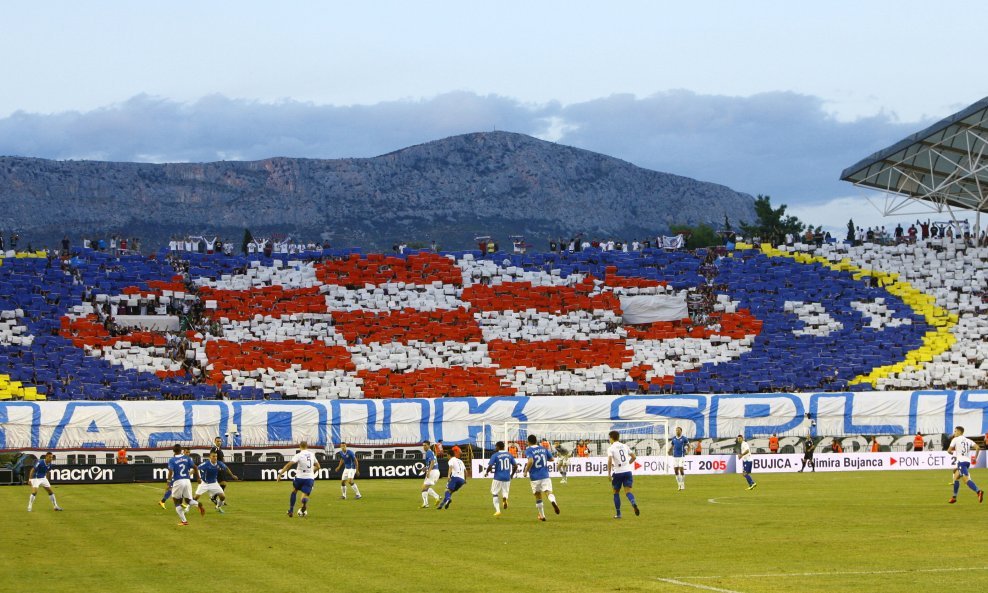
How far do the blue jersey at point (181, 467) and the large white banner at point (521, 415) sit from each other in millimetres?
29780

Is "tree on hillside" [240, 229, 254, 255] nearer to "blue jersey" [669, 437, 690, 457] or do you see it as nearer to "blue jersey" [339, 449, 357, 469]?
"blue jersey" [339, 449, 357, 469]

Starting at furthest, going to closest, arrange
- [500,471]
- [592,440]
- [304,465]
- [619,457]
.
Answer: [592,440], [304,465], [500,471], [619,457]

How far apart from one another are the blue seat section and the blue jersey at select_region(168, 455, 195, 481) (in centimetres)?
3500

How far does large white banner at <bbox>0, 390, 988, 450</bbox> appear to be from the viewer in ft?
204

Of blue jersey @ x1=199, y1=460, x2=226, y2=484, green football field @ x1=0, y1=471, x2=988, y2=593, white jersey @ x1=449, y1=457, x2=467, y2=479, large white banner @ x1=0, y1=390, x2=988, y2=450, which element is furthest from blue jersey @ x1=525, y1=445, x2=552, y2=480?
large white banner @ x1=0, y1=390, x2=988, y2=450

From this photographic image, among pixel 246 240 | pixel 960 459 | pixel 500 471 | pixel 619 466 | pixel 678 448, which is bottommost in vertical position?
pixel 678 448

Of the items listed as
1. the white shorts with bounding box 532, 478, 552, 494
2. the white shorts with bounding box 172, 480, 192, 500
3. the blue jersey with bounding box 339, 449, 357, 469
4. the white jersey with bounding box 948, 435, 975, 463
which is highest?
the white jersey with bounding box 948, 435, 975, 463

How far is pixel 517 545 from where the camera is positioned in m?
24.2

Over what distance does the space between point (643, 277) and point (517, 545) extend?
190ft

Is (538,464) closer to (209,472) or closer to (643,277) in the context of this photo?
(209,472)

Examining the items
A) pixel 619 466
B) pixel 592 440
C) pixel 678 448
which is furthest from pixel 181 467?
pixel 592 440

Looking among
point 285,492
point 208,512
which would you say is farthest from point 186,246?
point 208,512

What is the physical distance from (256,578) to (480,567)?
12.3ft

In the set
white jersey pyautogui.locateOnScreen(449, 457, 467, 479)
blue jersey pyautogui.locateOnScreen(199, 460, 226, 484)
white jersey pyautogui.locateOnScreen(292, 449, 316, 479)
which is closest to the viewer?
white jersey pyautogui.locateOnScreen(292, 449, 316, 479)
